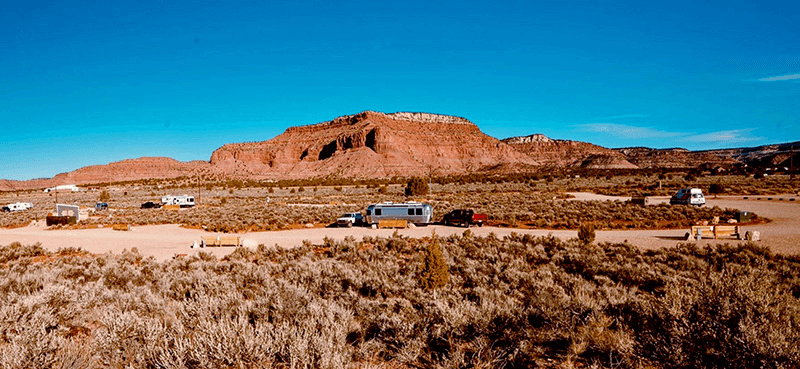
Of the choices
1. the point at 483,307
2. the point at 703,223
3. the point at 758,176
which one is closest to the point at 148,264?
the point at 483,307

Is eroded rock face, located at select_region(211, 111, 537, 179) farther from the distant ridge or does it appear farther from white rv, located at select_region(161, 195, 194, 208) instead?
white rv, located at select_region(161, 195, 194, 208)

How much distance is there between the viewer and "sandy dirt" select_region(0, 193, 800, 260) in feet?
A: 53.0

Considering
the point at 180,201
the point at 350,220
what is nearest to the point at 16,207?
the point at 180,201

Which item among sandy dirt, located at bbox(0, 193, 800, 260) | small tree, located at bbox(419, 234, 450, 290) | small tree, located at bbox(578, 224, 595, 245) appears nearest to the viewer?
small tree, located at bbox(419, 234, 450, 290)

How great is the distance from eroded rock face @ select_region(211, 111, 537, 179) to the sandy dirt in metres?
95.0

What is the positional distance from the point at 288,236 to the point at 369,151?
114301 millimetres

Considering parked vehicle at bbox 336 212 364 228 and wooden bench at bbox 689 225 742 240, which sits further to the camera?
parked vehicle at bbox 336 212 364 228

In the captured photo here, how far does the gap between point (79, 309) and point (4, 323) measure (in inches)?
43.5

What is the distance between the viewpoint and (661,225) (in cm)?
2106

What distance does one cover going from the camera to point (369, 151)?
13400 cm

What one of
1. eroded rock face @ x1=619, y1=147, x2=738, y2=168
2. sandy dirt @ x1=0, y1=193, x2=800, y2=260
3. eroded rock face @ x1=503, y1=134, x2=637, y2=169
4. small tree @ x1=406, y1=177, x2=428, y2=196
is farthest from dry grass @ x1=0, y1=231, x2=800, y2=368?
eroded rock face @ x1=503, y1=134, x2=637, y2=169

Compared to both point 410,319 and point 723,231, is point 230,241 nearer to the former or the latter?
point 410,319

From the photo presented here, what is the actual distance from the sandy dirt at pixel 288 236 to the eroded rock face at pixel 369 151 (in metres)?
95.0

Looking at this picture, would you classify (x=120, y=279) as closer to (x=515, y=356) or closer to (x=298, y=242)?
(x=298, y=242)
